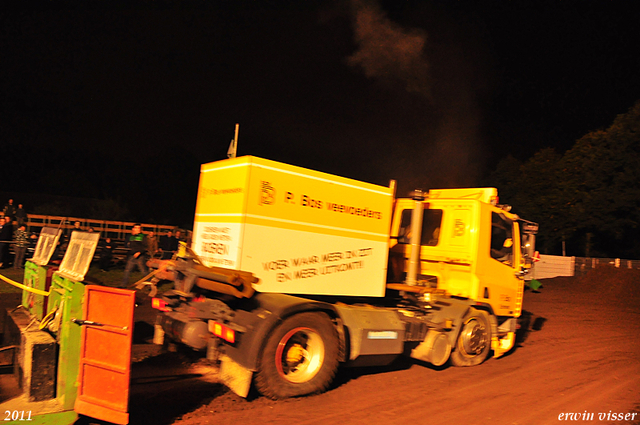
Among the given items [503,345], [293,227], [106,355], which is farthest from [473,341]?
[106,355]

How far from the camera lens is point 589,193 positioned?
3231 centimetres

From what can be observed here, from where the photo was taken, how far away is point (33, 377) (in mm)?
4047

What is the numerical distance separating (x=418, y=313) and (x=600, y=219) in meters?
30.1

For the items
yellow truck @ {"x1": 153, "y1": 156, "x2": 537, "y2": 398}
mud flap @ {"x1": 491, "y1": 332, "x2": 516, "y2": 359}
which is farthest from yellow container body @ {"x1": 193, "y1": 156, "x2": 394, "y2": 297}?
mud flap @ {"x1": 491, "y1": 332, "x2": 516, "y2": 359}

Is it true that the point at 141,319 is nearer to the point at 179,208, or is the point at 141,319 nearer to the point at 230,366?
the point at 230,366

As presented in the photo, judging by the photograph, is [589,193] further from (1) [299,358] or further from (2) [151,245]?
(1) [299,358]

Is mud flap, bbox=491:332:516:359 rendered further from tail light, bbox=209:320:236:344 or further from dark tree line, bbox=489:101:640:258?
dark tree line, bbox=489:101:640:258

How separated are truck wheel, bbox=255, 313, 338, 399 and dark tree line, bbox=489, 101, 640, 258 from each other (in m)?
31.6

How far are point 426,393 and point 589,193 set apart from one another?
1265 inches

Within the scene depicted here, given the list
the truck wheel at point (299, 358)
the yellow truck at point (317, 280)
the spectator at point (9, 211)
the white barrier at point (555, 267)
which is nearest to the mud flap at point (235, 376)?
the yellow truck at point (317, 280)

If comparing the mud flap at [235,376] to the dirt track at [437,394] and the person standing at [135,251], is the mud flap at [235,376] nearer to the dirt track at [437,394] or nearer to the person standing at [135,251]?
the dirt track at [437,394]

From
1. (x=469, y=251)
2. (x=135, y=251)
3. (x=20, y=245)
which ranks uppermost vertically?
(x=469, y=251)

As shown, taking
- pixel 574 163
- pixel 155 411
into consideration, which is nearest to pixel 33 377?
pixel 155 411

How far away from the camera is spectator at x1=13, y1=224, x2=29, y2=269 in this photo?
13.5m
